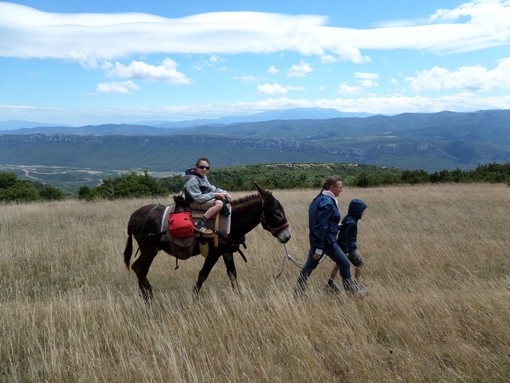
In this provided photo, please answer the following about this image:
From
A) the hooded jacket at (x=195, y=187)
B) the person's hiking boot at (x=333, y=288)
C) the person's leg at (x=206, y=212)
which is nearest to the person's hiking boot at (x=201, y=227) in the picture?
the person's leg at (x=206, y=212)

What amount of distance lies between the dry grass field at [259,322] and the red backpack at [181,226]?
97 centimetres

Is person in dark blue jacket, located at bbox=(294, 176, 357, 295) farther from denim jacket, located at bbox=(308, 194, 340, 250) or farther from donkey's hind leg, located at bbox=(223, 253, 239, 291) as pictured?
donkey's hind leg, located at bbox=(223, 253, 239, 291)

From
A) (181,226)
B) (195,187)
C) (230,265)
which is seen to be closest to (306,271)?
(230,265)

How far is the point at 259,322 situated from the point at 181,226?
2.05 metres

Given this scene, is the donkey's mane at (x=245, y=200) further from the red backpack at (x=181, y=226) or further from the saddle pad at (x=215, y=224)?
the red backpack at (x=181, y=226)

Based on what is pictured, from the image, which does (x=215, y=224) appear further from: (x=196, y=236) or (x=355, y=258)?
(x=355, y=258)

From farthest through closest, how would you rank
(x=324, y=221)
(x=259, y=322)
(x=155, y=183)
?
(x=155, y=183) → (x=324, y=221) → (x=259, y=322)

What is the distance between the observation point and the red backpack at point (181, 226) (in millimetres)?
5871

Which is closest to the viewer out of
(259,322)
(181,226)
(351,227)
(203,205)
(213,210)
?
(259,322)

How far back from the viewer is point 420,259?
7.93m

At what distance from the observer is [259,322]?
4.63 metres

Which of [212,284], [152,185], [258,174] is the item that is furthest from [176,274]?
[258,174]

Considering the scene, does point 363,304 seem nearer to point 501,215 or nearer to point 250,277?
point 250,277

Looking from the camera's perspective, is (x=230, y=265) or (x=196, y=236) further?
(x=230, y=265)
